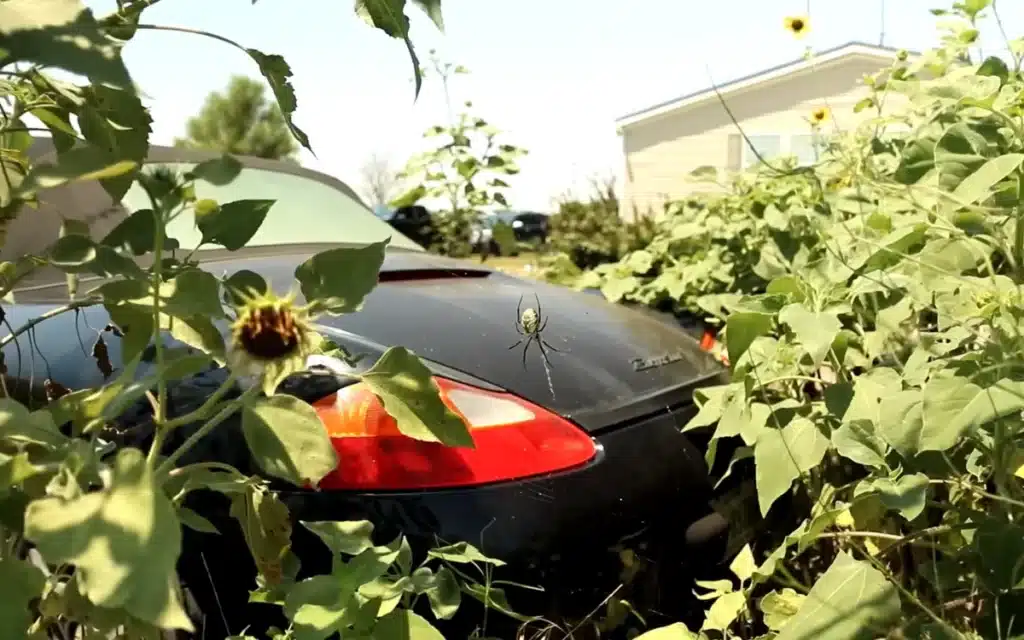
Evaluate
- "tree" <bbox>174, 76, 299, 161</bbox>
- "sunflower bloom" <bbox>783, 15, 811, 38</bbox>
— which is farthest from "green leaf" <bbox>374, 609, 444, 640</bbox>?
"tree" <bbox>174, 76, 299, 161</bbox>

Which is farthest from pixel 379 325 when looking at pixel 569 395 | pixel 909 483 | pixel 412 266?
pixel 909 483

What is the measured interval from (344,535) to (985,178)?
1.16 m

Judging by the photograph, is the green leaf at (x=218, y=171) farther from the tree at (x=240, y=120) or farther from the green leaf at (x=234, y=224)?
the tree at (x=240, y=120)

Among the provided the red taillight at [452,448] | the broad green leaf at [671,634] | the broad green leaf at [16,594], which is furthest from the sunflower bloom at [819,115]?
the broad green leaf at [16,594]

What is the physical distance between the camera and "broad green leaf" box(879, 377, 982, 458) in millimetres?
1316

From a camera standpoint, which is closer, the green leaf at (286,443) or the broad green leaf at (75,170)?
the broad green leaf at (75,170)

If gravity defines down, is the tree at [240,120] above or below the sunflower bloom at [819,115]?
below

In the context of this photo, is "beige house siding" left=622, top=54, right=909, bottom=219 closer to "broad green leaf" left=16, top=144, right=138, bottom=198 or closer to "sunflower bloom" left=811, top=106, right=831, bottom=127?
"sunflower bloom" left=811, top=106, right=831, bottom=127

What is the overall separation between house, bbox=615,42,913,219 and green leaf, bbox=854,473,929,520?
1709 cm

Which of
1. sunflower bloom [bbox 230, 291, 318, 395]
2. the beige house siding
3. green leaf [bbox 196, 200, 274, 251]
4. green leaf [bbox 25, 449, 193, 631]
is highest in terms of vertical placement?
green leaf [bbox 196, 200, 274, 251]

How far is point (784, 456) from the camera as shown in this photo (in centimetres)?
174

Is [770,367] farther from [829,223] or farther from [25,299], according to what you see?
[25,299]

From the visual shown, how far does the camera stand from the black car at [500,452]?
171 centimetres

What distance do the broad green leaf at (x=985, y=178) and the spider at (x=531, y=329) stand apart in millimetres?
926
